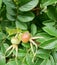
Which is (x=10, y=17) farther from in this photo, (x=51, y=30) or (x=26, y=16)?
(x=51, y=30)

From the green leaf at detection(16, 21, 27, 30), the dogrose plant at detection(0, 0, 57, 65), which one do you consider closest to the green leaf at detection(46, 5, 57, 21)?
the dogrose plant at detection(0, 0, 57, 65)

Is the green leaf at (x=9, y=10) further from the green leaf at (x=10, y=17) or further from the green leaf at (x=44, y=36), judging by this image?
the green leaf at (x=44, y=36)

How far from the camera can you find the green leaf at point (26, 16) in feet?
3.65

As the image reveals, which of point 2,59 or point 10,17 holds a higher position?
point 10,17

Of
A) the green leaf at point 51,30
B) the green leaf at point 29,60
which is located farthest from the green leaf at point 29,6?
the green leaf at point 29,60

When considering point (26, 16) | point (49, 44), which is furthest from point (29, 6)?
point (49, 44)

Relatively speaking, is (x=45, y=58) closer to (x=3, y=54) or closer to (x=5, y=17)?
(x=3, y=54)

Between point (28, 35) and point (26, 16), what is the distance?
98 millimetres

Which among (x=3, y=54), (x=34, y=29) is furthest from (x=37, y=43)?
(x=3, y=54)

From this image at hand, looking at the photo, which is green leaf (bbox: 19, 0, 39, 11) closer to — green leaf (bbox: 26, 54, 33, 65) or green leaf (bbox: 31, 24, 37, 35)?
green leaf (bbox: 31, 24, 37, 35)

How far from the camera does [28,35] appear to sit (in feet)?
3.59

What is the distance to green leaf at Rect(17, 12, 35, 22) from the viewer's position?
1113 mm

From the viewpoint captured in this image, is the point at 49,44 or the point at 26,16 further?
the point at 26,16

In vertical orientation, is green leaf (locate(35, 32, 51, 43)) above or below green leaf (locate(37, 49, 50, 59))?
above
